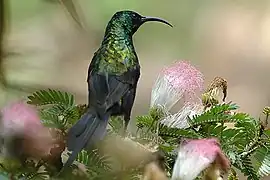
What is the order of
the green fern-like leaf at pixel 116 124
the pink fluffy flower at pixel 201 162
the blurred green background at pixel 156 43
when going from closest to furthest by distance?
the pink fluffy flower at pixel 201 162, the green fern-like leaf at pixel 116 124, the blurred green background at pixel 156 43

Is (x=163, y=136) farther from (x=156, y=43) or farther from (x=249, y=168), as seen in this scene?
(x=156, y=43)

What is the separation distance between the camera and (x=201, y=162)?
60 centimetres

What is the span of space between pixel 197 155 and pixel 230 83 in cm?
53

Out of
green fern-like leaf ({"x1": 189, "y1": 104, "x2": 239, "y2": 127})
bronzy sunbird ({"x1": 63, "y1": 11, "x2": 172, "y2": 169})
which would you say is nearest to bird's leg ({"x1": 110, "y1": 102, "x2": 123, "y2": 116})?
bronzy sunbird ({"x1": 63, "y1": 11, "x2": 172, "y2": 169})

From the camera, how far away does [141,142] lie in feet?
2.30

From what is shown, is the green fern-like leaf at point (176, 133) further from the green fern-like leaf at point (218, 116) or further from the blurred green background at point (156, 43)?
the blurred green background at point (156, 43)

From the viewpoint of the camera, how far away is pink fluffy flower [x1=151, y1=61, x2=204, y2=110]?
746mm

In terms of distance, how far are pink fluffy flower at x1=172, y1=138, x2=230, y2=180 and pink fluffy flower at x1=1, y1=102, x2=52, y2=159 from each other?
0.17m

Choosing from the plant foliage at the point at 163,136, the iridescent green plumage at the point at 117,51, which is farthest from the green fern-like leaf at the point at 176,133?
the iridescent green plumage at the point at 117,51

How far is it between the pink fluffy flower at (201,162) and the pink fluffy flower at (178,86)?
0.14 metres

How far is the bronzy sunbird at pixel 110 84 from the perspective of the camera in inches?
24.9

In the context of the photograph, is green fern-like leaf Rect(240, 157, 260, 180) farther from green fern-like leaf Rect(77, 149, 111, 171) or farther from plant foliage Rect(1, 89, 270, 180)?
green fern-like leaf Rect(77, 149, 111, 171)

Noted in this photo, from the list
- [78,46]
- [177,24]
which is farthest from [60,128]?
[177,24]

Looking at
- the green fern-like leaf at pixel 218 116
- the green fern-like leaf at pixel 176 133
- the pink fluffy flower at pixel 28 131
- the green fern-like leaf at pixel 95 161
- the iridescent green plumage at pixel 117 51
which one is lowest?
the green fern-like leaf at pixel 95 161
